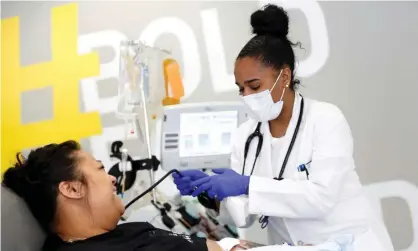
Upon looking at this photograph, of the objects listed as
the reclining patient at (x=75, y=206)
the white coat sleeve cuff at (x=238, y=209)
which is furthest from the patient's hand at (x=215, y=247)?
the white coat sleeve cuff at (x=238, y=209)

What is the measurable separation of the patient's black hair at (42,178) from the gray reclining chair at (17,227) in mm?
26

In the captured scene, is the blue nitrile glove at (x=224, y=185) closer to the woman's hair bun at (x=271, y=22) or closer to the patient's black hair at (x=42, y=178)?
the patient's black hair at (x=42, y=178)

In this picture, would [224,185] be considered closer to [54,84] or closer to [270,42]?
[270,42]

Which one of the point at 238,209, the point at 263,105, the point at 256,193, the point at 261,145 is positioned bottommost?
the point at 238,209

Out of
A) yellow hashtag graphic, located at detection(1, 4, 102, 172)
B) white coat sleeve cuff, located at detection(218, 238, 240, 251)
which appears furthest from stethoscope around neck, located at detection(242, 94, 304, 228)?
yellow hashtag graphic, located at detection(1, 4, 102, 172)

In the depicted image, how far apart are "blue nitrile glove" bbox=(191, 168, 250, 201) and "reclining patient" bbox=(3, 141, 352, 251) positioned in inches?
7.7

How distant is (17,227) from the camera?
1.41 meters

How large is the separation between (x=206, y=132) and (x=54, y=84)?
1095 millimetres

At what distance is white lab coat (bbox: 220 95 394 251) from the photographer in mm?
1449

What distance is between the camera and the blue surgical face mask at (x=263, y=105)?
161 cm

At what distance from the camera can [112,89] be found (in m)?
2.78

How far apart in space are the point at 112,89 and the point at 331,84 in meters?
1.28

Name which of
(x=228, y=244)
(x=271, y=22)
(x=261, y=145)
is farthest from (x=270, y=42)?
(x=228, y=244)

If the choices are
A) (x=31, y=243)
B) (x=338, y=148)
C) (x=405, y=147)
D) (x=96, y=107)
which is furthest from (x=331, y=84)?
(x=31, y=243)
